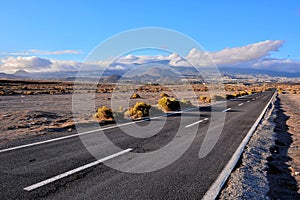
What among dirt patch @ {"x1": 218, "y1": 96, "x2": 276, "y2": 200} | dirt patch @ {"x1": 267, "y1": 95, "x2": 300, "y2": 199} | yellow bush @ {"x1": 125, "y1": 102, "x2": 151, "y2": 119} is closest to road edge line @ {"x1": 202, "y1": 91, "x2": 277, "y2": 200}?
dirt patch @ {"x1": 218, "y1": 96, "x2": 276, "y2": 200}

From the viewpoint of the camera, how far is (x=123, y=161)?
6.29 m

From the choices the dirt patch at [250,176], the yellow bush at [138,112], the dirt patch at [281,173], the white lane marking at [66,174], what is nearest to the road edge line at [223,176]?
the dirt patch at [250,176]

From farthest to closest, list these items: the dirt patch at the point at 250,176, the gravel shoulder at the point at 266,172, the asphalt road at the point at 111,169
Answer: the gravel shoulder at the point at 266,172
the dirt patch at the point at 250,176
the asphalt road at the point at 111,169

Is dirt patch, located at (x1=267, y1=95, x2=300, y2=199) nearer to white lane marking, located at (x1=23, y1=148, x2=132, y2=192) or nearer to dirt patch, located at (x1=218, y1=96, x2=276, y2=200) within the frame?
dirt patch, located at (x1=218, y1=96, x2=276, y2=200)

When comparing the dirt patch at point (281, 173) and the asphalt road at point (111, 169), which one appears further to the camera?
the dirt patch at point (281, 173)

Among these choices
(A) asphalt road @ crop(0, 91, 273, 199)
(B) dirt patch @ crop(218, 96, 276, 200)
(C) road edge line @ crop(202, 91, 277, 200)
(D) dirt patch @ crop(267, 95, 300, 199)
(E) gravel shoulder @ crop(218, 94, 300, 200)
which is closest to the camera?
(A) asphalt road @ crop(0, 91, 273, 199)

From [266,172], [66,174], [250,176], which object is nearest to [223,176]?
[250,176]

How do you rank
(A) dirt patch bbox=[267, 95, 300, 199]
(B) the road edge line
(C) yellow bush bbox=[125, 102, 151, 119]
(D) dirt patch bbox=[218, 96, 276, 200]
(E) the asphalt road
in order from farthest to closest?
1. (C) yellow bush bbox=[125, 102, 151, 119]
2. (A) dirt patch bbox=[267, 95, 300, 199]
3. (D) dirt patch bbox=[218, 96, 276, 200]
4. (B) the road edge line
5. (E) the asphalt road

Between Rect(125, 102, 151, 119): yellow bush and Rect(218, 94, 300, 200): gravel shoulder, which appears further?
Rect(125, 102, 151, 119): yellow bush

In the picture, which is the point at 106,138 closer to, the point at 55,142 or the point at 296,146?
the point at 55,142

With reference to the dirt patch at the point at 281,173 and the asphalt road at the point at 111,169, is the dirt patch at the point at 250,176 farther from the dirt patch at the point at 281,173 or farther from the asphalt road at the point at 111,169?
the asphalt road at the point at 111,169

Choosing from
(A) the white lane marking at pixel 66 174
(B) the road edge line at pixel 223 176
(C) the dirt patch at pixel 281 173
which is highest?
(A) the white lane marking at pixel 66 174

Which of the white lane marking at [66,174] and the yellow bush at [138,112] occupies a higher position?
the white lane marking at [66,174]

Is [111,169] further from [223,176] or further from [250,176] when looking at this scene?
[250,176]
